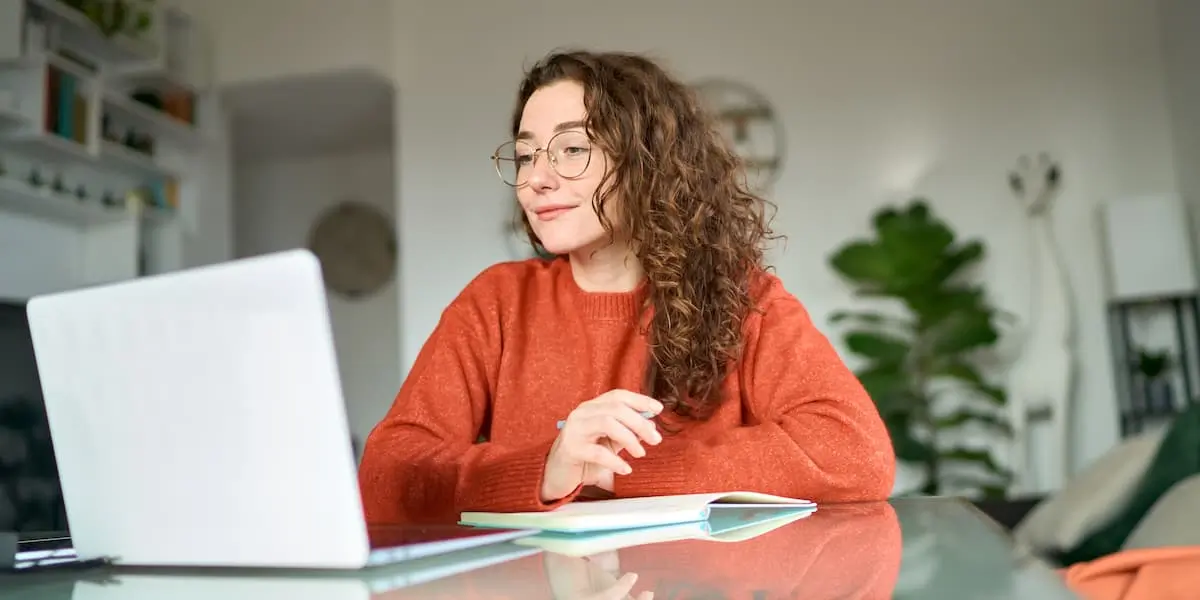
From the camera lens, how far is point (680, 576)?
0.50 meters

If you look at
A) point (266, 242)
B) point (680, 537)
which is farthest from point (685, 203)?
point (266, 242)

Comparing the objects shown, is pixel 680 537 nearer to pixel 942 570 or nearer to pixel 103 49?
pixel 942 570

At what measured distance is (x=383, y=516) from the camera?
109cm

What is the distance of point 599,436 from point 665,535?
0.17 m

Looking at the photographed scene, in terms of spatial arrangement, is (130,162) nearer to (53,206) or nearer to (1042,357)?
(53,206)

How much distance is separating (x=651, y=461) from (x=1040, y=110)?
3.75 m

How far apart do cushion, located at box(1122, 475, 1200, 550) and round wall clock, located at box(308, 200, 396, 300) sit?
5.11 meters

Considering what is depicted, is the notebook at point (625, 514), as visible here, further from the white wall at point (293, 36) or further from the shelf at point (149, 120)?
the white wall at point (293, 36)

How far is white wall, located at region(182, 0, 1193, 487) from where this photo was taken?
13.6 ft

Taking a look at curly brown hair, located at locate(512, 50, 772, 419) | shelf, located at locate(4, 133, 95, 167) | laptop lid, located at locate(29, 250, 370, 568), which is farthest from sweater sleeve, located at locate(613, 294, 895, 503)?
shelf, located at locate(4, 133, 95, 167)

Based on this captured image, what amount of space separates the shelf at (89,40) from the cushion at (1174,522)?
4.00 m

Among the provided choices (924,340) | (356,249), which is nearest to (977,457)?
(924,340)

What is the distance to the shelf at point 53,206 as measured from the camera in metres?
3.78

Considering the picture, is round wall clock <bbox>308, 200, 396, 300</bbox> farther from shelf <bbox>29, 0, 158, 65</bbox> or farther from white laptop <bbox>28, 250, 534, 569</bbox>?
white laptop <bbox>28, 250, 534, 569</bbox>
